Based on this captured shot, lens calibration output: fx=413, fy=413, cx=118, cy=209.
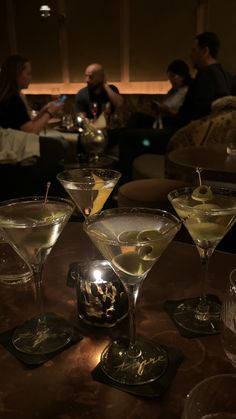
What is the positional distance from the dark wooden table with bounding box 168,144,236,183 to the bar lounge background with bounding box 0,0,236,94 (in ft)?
11.7

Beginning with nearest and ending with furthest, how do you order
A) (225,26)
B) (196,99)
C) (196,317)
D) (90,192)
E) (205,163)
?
(196,317) → (90,192) → (205,163) → (196,99) → (225,26)

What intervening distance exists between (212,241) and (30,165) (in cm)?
Answer: 284

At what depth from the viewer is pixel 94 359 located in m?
0.83

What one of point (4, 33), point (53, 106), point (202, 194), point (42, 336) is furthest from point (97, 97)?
point (42, 336)

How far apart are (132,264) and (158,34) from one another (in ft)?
20.4

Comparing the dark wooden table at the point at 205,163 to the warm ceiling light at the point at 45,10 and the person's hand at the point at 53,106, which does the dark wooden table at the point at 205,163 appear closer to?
the person's hand at the point at 53,106

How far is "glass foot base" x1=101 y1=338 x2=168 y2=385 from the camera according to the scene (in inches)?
30.7

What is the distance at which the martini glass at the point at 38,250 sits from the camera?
2.76 ft

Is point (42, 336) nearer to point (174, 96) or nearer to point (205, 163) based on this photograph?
point (205, 163)

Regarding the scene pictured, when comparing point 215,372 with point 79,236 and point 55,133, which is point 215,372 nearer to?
point 79,236

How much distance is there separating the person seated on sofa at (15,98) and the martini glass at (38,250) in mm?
2952

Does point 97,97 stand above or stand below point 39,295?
below

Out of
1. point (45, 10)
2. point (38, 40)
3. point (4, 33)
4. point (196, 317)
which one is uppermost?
point (45, 10)

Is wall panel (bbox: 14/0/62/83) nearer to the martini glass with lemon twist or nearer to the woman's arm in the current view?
the woman's arm
